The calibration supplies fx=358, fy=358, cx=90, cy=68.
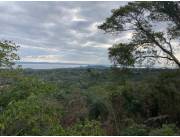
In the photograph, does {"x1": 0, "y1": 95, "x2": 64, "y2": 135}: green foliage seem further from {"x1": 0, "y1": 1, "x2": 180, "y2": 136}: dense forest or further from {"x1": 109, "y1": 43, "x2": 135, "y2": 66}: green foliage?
{"x1": 109, "y1": 43, "x2": 135, "y2": 66}: green foliage

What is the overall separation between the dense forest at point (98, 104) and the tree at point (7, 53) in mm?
144

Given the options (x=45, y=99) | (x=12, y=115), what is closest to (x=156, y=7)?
(x=45, y=99)

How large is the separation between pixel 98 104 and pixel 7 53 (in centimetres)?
707

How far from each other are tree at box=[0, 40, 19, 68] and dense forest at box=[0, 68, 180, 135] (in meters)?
0.14

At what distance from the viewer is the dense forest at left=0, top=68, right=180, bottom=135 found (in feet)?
17.4

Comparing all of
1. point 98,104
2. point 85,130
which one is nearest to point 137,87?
point 98,104

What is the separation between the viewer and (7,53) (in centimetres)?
578

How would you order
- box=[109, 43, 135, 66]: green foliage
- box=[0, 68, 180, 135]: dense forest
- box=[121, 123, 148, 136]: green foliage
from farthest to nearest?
box=[109, 43, 135, 66]: green foliage → box=[121, 123, 148, 136]: green foliage → box=[0, 68, 180, 135]: dense forest

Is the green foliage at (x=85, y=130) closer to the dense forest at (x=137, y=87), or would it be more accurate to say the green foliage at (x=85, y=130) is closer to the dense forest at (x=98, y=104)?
the dense forest at (x=98, y=104)

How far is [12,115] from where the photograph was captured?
5191mm

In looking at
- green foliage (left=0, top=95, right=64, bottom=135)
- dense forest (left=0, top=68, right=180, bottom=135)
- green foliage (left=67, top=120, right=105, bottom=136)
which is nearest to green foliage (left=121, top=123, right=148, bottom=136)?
dense forest (left=0, top=68, right=180, bottom=135)

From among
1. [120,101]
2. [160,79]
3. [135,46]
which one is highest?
[135,46]

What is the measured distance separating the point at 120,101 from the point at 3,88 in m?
6.89

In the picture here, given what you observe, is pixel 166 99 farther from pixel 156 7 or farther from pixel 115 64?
pixel 156 7
